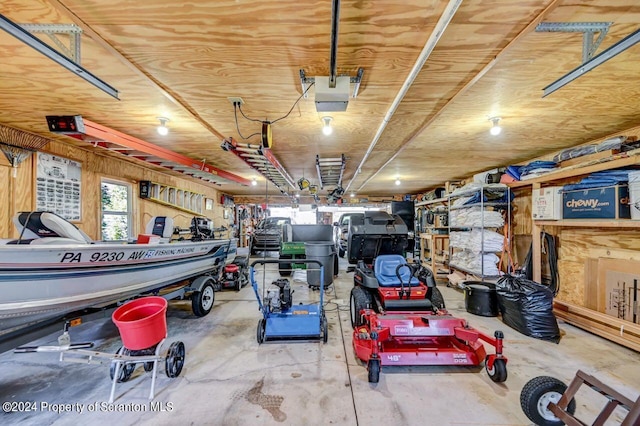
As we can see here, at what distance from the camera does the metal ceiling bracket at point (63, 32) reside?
1585mm

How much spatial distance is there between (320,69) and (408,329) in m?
2.51

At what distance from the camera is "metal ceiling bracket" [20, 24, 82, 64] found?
1.58 meters

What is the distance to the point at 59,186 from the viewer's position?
12.5ft

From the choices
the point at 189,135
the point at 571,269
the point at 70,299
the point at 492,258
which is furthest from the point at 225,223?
the point at 571,269

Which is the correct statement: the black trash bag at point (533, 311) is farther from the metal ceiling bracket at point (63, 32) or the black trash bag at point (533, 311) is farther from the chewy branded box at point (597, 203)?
the metal ceiling bracket at point (63, 32)

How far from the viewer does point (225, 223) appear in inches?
383

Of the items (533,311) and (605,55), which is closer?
(605,55)

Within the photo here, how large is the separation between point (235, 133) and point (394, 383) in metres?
3.46

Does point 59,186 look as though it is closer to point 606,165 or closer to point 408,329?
point 408,329

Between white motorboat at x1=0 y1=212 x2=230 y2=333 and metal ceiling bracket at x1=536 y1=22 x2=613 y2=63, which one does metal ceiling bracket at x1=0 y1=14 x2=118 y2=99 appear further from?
metal ceiling bracket at x1=536 y1=22 x2=613 y2=63

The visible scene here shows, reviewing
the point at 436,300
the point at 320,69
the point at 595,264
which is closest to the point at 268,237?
the point at 436,300

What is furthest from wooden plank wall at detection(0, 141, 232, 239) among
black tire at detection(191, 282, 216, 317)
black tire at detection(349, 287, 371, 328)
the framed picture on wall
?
black tire at detection(349, 287, 371, 328)

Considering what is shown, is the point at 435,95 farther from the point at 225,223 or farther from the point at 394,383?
the point at 225,223

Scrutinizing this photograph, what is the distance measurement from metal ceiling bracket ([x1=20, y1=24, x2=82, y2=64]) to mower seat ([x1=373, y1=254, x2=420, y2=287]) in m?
3.50
